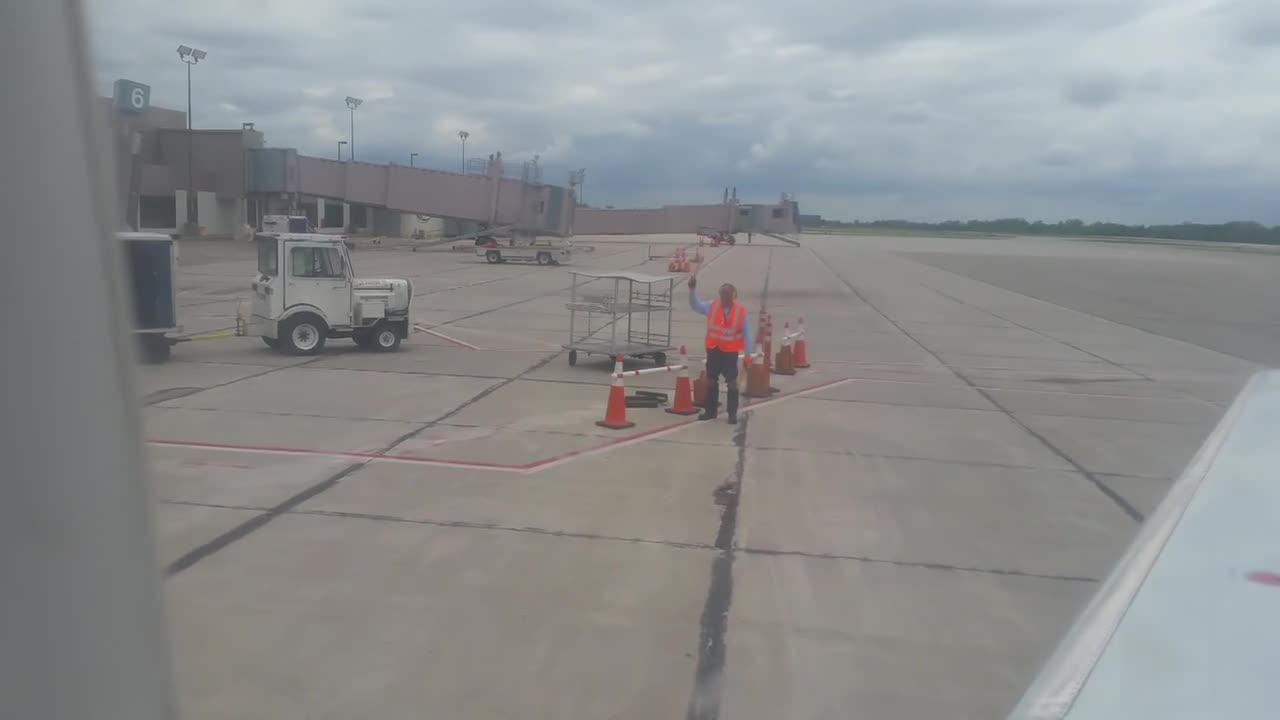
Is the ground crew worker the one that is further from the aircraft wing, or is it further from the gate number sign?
the gate number sign

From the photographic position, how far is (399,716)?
16.5 ft

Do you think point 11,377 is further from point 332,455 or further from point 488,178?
point 488,178

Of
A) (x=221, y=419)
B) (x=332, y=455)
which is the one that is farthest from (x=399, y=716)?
(x=221, y=419)

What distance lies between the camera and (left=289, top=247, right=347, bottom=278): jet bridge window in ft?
57.4

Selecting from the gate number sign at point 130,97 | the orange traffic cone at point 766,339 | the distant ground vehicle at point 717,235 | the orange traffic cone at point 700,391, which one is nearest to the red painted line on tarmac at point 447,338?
the orange traffic cone at point 766,339

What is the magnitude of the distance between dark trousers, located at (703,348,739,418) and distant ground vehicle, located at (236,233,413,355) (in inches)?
312

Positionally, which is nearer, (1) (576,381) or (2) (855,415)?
(2) (855,415)

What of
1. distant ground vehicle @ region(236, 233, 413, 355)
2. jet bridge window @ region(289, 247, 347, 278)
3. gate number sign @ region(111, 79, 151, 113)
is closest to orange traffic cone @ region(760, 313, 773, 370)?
distant ground vehicle @ region(236, 233, 413, 355)

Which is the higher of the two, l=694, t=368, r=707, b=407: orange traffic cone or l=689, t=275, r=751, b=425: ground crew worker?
l=689, t=275, r=751, b=425: ground crew worker

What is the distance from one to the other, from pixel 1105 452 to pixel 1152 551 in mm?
9635

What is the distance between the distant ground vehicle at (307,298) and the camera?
1741 centimetres

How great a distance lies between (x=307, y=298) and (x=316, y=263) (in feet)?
2.15

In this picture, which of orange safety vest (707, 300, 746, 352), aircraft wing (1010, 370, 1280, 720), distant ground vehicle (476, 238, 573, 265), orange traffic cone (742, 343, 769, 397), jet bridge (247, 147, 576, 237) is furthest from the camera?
distant ground vehicle (476, 238, 573, 265)

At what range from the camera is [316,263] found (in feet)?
58.1
